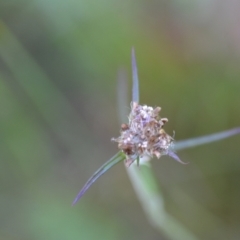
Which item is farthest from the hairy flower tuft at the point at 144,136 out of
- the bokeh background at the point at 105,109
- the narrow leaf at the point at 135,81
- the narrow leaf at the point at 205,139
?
the bokeh background at the point at 105,109

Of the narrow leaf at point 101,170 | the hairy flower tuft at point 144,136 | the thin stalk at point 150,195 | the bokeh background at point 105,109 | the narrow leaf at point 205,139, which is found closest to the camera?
the narrow leaf at point 101,170

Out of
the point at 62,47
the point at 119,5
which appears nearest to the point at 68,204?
the point at 62,47

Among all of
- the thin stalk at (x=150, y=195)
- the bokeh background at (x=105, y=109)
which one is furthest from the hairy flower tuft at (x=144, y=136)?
the bokeh background at (x=105, y=109)

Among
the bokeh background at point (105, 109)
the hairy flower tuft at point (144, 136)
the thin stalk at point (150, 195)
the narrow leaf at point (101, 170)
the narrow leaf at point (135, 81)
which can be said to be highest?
the bokeh background at point (105, 109)

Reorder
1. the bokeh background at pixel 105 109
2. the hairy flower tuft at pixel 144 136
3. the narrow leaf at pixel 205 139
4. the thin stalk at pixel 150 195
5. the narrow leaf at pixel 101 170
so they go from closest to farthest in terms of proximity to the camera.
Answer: the narrow leaf at pixel 101 170 < the hairy flower tuft at pixel 144 136 < the narrow leaf at pixel 205 139 < the thin stalk at pixel 150 195 < the bokeh background at pixel 105 109

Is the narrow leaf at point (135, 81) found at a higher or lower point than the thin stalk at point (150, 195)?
lower

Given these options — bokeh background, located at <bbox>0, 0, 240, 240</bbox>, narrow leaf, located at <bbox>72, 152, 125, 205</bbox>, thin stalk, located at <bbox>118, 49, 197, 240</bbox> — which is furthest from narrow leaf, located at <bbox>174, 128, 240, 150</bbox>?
bokeh background, located at <bbox>0, 0, 240, 240</bbox>

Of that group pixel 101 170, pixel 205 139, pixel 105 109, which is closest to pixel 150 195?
pixel 205 139

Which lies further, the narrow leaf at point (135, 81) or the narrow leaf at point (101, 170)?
the narrow leaf at point (135, 81)

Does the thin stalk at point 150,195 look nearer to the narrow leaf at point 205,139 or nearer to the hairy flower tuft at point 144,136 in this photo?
the narrow leaf at point 205,139
